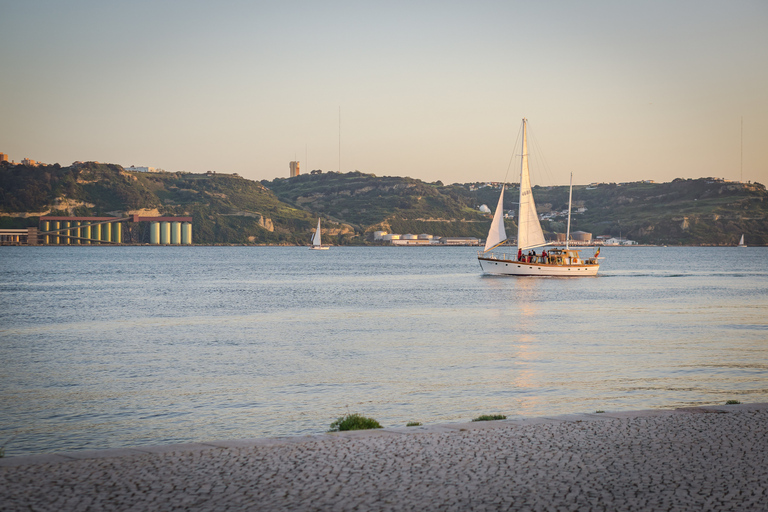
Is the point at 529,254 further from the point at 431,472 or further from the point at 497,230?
the point at 431,472

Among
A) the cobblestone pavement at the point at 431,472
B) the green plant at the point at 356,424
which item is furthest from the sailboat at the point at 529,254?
the cobblestone pavement at the point at 431,472

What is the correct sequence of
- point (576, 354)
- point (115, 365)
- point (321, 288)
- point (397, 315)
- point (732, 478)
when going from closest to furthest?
point (732, 478), point (115, 365), point (576, 354), point (397, 315), point (321, 288)

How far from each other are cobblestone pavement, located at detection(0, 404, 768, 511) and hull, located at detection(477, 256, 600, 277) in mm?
65527

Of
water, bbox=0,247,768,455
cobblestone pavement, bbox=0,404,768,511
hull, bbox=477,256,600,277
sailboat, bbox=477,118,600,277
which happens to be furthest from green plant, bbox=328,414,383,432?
hull, bbox=477,256,600,277

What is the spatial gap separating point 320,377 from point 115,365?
22.4 ft

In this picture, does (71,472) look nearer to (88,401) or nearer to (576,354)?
(88,401)

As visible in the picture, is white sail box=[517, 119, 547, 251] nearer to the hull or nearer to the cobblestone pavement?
the hull

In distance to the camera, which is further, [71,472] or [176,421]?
[176,421]

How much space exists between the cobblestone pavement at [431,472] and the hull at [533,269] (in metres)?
65.5

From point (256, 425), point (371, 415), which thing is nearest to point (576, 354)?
point (371, 415)

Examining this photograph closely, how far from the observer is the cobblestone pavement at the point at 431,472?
7379 mm

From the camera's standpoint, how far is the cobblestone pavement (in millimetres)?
7379

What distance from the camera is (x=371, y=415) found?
1491 cm

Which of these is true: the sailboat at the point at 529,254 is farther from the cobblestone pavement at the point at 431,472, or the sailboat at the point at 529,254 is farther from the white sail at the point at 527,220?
the cobblestone pavement at the point at 431,472
